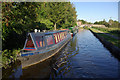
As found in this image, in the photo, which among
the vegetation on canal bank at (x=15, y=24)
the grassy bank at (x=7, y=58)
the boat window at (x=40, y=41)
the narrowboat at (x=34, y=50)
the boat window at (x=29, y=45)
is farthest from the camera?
the boat window at (x=40, y=41)

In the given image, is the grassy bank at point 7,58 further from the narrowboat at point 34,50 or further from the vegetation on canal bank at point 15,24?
the narrowboat at point 34,50

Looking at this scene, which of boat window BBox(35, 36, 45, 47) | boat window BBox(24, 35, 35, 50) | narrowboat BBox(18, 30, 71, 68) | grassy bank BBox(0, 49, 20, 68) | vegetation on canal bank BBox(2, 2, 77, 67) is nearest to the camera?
vegetation on canal bank BBox(2, 2, 77, 67)

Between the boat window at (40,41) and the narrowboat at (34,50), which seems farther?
the boat window at (40,41)

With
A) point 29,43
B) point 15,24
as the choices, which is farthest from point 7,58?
point 15,24

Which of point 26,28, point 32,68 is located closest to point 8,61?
point 32,68

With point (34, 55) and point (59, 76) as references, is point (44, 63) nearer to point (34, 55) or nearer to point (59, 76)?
point (34, 55)

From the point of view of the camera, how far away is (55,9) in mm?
25531

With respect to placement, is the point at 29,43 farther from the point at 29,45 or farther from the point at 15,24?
the point at 15,24

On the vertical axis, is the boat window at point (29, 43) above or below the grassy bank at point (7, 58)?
above

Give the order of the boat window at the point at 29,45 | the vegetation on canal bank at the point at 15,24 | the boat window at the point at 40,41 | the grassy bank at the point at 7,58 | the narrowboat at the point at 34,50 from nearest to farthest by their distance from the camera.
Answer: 1. the vegetation on canal bank at the point at 15,24
2. the narrowboat at the point at 34,50
3. the grassy bank at the point at 7,58
4. the boat window at the point at 29,45
5. the boat window at the point at 40,41

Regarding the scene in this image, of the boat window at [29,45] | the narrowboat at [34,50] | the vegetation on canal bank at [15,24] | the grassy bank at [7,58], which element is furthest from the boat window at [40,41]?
the grassy bank at [7,58]

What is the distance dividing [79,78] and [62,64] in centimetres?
307

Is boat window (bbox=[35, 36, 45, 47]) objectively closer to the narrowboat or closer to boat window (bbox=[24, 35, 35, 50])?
the narrowboat

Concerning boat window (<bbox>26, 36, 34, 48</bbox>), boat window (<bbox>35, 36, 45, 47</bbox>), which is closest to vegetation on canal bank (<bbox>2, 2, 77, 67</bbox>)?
boat window (<bbox>26, 36, 34, 48</bbox>)
